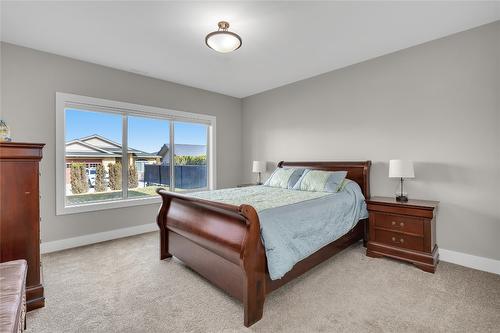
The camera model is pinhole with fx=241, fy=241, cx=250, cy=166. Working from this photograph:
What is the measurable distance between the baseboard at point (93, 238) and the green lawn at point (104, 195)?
0.52 metres

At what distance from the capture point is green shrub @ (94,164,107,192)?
12.5 ft

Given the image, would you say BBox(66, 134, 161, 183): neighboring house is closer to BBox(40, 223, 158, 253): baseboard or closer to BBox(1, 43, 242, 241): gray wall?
BBox(1, 43, 242, 241): gray wall

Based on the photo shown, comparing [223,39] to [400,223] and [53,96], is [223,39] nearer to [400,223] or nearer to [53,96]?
[53,96]

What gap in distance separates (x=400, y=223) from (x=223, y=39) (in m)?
2.87

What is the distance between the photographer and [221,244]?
2.05 m

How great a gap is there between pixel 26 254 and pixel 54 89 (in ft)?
7.82

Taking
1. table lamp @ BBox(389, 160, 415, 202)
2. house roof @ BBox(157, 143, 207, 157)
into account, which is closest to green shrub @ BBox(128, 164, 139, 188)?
house roof @ BBox(157, 143, 207, 157)

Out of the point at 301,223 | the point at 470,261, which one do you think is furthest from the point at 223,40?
the point at 470,261

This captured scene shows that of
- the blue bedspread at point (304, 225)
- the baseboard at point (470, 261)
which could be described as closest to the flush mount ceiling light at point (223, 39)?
the blue bedspread at point (304, 225)

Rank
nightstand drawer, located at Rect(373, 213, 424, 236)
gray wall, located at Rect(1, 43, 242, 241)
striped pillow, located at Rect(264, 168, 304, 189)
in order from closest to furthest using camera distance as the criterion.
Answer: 1. nightstand drawer, located at Rect(373, 213, 424, 236)
2. gray wall, located at Rect(1, 43, 242, 241)
3. striped pillow, located at Rect(264, 168, 304, 189)

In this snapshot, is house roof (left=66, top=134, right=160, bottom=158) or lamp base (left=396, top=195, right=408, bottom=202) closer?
lamp base (left=396, top=195, right=408, bottom=202)

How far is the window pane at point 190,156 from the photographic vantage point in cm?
473

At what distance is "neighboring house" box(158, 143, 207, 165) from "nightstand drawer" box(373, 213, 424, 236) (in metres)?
3.48

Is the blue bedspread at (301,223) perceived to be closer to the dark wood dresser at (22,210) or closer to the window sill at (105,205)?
the dark wood dresser at (22,210)
